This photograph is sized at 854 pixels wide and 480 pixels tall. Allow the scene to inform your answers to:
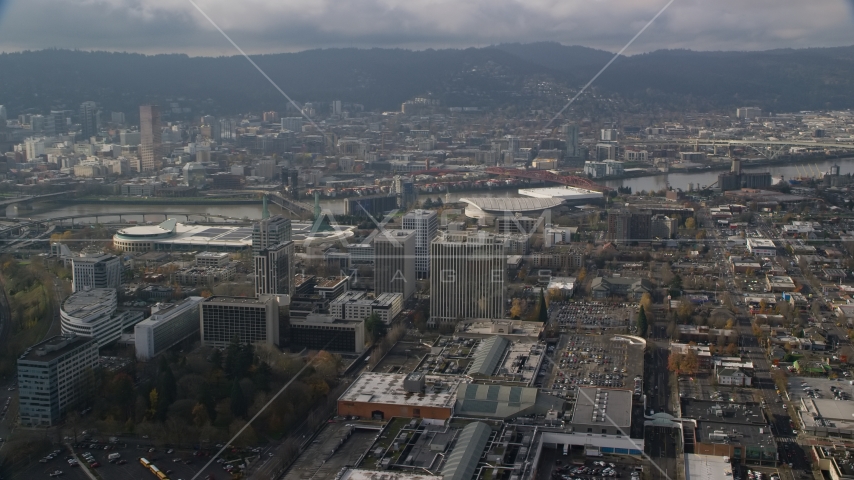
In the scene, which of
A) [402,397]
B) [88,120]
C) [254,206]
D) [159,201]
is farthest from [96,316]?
[88,120]

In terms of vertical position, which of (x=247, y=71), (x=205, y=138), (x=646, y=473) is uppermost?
(x=247, y=71)

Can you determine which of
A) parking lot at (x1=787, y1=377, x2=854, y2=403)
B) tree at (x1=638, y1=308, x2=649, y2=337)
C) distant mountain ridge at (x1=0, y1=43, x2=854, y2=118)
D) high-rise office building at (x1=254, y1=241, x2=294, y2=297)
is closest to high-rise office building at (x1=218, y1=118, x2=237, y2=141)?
distant mountain ridge at (x1=0, y1=43, x2=854, y2=118)

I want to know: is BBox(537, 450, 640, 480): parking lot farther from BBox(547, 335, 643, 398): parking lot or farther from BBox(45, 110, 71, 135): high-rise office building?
BBox(45, 110, 71, 135): high-rise office building

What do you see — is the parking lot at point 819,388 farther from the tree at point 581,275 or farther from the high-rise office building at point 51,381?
the high-rise office building at point 51,381

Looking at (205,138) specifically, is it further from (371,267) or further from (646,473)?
(646,473)

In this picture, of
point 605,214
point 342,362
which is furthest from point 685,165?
point 342,362

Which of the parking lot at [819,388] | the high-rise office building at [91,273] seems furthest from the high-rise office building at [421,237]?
the parking lot at [819,388]
